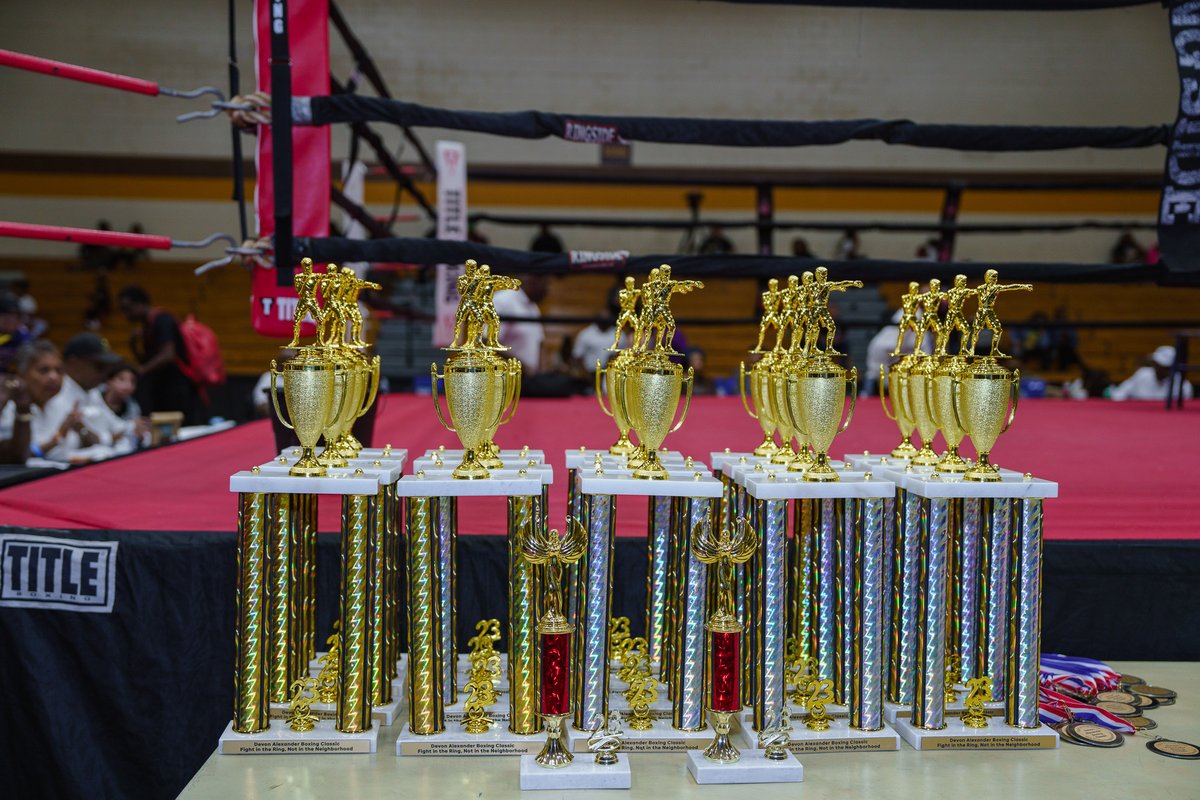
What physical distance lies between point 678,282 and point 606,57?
8.18 metres

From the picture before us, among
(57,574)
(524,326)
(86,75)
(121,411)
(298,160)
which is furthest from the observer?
(524,326)

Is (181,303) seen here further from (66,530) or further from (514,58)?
(66,530)

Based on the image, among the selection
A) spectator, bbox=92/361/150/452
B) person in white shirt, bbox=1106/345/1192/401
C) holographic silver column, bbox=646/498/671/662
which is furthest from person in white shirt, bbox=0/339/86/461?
person in white shirt, bbox=1106/345/1192/401

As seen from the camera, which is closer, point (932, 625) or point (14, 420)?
point (932, 625)

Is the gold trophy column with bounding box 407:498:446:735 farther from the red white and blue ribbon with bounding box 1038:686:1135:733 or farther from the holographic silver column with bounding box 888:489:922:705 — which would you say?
the red white and blue ribbon with bounding box 1038:686:1135:733

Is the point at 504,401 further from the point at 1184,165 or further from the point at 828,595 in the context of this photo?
the point at 1184,165

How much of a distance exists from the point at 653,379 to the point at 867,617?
46cm

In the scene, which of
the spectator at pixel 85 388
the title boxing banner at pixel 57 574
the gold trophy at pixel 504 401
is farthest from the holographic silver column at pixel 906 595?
the spectator at pixel 85 388

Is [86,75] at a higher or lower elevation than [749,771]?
higher

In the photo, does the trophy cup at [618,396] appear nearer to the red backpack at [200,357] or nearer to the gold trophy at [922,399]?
the gold trophy at [922,399]

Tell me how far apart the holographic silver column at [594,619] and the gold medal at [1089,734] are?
0.70m

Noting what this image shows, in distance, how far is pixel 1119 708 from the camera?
148 cm

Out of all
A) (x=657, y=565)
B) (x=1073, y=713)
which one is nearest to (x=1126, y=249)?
(x=1073, y=713)

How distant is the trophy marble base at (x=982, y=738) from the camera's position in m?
1.33
